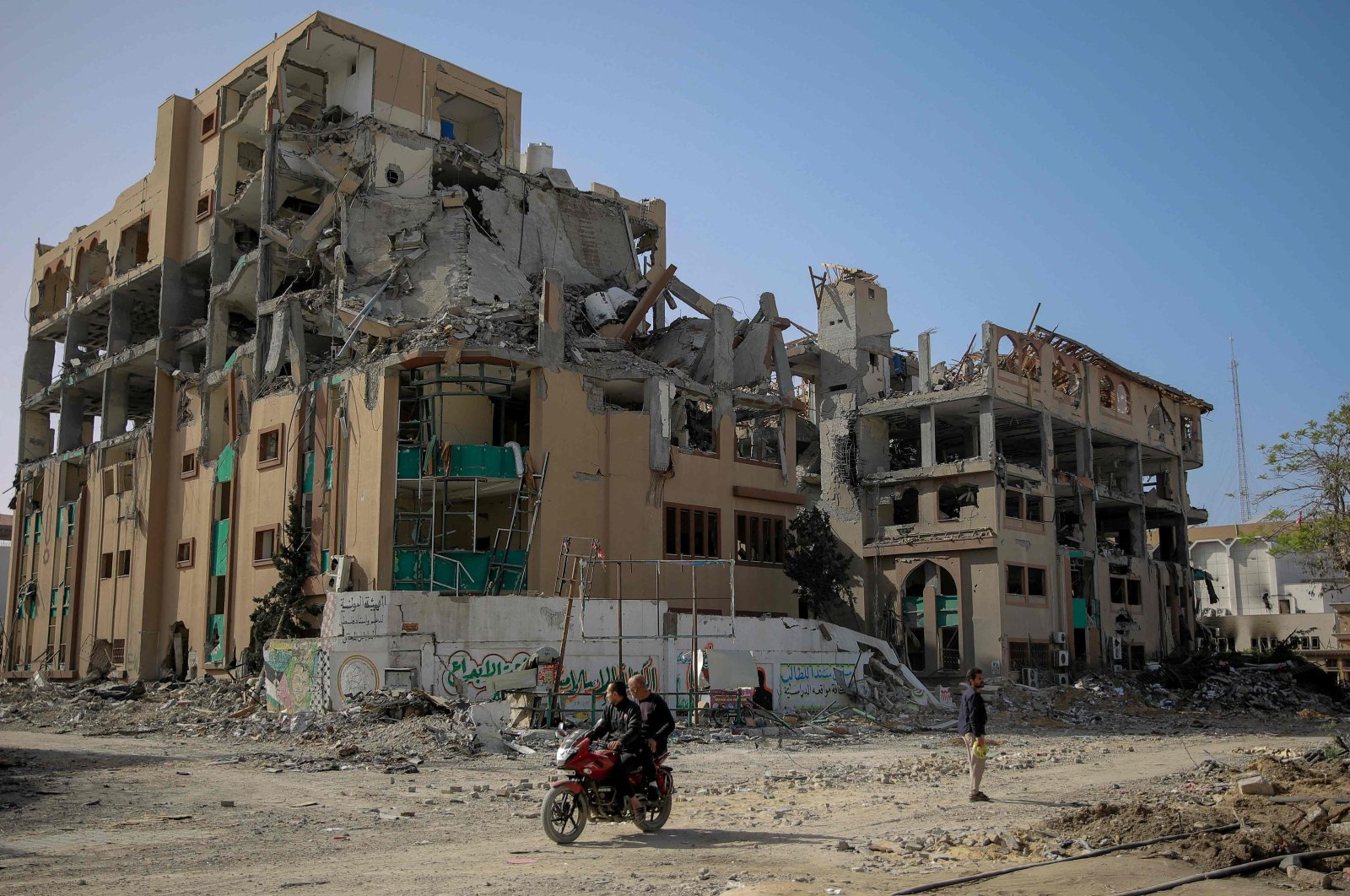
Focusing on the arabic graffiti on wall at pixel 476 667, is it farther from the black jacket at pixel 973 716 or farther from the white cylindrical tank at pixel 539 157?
the white cylindrical tank at pixel 539 157

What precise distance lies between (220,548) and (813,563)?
2084 centimetres

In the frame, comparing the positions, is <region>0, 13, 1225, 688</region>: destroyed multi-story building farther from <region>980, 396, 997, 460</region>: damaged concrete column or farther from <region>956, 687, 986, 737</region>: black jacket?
<region>956, 687, 986, 737</region>: black jacket

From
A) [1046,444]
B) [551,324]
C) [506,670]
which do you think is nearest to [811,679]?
[506,670]

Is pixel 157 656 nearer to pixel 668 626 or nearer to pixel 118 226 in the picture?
pixel 118 226

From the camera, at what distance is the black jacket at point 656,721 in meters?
12.5

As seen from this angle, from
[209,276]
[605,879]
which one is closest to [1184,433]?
[209,276]

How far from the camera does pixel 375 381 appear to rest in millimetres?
35938

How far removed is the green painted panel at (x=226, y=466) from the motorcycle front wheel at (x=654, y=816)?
32.9m

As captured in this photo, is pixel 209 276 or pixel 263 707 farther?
pixel 209 276

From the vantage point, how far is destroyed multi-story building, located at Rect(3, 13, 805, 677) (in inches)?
1421

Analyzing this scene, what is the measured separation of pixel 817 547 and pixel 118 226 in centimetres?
3399

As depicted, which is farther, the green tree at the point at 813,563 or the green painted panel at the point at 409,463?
the green tree at the point at 813,563

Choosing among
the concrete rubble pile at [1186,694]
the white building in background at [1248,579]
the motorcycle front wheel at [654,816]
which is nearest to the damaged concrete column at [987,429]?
the concrete rubble pile at [1186,694]

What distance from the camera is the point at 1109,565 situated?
50.6 metres
